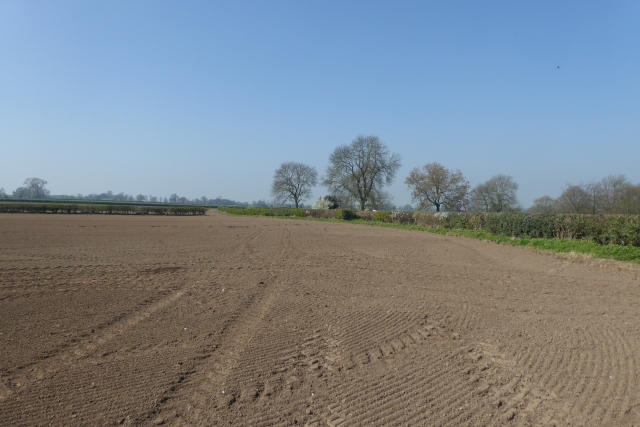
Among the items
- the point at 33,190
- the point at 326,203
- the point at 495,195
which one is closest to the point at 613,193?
the point at 495,195

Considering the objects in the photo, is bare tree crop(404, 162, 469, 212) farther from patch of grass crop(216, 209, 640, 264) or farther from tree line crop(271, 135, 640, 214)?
patch of grass crop(216, 209, 640, 264)

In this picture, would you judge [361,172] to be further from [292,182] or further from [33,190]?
[33,190]

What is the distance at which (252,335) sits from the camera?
631cm

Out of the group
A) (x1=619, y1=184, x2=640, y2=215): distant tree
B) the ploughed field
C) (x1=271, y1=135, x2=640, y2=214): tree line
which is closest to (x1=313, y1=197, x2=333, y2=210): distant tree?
(x1=271, y1=135, x2=640, y2=214): tree line

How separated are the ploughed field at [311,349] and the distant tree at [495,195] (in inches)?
2024

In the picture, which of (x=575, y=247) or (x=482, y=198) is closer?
(x=575, y=247)

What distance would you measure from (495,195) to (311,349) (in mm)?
61316

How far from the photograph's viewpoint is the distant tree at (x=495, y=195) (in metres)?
60.0

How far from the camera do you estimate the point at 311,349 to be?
229 inches

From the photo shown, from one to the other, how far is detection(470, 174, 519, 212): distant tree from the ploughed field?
51411mm

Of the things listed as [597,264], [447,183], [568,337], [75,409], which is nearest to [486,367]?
[568,337]

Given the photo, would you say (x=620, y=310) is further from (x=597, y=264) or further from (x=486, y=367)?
(x=597, y=264)

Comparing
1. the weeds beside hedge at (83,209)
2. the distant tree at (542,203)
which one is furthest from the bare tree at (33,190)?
the distant tree at (542,203)

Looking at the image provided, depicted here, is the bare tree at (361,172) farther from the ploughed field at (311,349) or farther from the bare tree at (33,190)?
the bare tree at (33,190)
